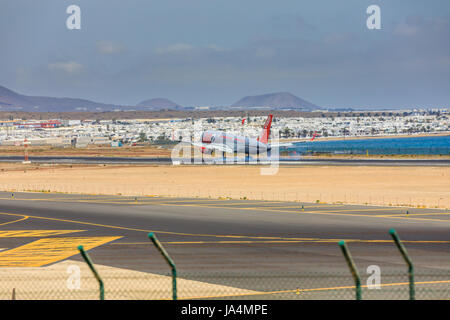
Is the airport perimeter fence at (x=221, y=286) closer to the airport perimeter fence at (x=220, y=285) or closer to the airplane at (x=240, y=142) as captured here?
the airport perimeter fence at (x=220, y=285)

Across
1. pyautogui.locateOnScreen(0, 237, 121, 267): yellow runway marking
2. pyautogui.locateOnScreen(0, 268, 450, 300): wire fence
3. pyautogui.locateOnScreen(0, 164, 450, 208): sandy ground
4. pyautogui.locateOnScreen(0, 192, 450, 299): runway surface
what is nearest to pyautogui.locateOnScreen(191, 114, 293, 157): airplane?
pyautogui.locateOnScreen(0, 164, 450, 208): sandy ground

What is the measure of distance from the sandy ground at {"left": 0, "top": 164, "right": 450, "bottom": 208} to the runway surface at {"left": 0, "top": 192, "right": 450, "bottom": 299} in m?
9.70

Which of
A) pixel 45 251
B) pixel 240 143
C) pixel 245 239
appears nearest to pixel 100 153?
pixel 240 143

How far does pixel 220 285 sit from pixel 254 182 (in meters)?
52.7

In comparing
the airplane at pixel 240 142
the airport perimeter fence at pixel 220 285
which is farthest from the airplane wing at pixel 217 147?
the airport perimeter fence at pixel 220 285

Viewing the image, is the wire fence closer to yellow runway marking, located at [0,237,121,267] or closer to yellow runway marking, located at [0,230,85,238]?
yellow runway marking, located at [0,237,121,267]

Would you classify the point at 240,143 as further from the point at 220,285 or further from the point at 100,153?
the point at 220,285

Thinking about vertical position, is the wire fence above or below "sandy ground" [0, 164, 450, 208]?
above

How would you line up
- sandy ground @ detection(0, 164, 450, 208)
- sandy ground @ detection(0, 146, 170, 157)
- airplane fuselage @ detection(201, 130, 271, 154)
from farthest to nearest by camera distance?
sandy ground @ detection(0, 146, 170, 157) → airplane fuselage @ detection(201, 130, 271, 154) → sandy ground @ detection(0, 164, 450, 208)

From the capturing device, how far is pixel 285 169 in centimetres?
9375

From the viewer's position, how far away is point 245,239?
33.3 metres

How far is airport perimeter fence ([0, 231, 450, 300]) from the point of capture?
69.6 ft

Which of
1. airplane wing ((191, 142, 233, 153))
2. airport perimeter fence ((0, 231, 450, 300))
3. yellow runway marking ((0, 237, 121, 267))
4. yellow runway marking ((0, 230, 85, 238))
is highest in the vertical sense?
airplane wing ((191, 142, 233, 153))
